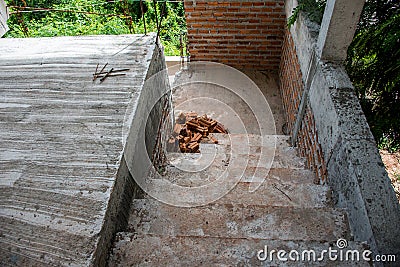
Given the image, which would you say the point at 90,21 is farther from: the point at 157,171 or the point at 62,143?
the point at 62,143

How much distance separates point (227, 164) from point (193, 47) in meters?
2.88

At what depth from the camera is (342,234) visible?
6.58 feet

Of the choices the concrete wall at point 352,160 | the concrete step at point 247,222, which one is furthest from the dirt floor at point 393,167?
the concrete step at point 247,222

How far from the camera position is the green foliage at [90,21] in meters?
6.52

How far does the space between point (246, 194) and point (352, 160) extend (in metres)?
0.82

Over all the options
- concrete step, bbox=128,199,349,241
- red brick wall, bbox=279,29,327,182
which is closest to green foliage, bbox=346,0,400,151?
red brick wall, bbox=279,29,327,182

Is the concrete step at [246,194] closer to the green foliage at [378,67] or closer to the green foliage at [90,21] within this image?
the green foliage at [378,67]

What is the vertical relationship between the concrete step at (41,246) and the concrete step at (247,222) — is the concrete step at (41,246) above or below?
above

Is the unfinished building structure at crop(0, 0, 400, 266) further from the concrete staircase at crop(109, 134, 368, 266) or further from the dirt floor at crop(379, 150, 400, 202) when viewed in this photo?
the dirt floor at crop(379, 150, 400, 202)

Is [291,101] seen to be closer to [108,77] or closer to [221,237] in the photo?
[108,77]

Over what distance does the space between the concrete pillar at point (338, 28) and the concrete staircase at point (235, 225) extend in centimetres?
104

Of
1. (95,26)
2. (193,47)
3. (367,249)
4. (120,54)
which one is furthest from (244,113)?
(95,26)

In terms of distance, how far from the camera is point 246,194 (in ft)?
8.29

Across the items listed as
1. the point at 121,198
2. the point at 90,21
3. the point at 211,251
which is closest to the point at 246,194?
the point at 211,251
